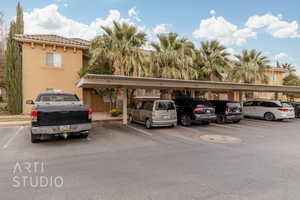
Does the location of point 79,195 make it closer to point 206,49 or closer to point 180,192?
point 180,192

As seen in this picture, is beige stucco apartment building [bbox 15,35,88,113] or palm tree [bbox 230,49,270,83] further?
palm tree [bbox 230,49,270,83]

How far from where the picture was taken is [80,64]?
1633 cm

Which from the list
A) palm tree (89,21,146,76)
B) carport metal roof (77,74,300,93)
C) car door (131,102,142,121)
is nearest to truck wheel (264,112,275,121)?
carport metal roof (77,74,300,93)

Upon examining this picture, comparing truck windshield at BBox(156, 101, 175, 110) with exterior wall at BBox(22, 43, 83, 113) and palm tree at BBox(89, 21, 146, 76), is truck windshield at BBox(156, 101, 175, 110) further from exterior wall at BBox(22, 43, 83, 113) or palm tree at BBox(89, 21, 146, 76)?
exterior wall at BBox(22, 43, 83, 113)

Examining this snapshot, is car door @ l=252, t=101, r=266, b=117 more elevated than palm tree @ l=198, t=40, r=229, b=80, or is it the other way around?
palm tree @ l=198, t=40, r=229, b=80

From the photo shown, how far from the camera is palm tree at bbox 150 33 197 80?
14.7 metres

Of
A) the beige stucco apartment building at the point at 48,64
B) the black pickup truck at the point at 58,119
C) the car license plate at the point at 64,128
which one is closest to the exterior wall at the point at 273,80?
the beige stucco apartment building at the point at 48,64

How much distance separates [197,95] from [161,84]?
10409mm

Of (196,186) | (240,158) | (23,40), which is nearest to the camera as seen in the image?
(196,186)

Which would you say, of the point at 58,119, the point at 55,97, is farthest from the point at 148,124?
the point at 55,97

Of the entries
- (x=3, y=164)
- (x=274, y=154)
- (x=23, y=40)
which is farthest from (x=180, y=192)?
(x=23, y=40)

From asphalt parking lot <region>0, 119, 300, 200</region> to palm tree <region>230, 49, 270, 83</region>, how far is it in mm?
14330

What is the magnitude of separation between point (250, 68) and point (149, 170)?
66.4 ft

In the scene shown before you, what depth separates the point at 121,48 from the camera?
44.5 ft
